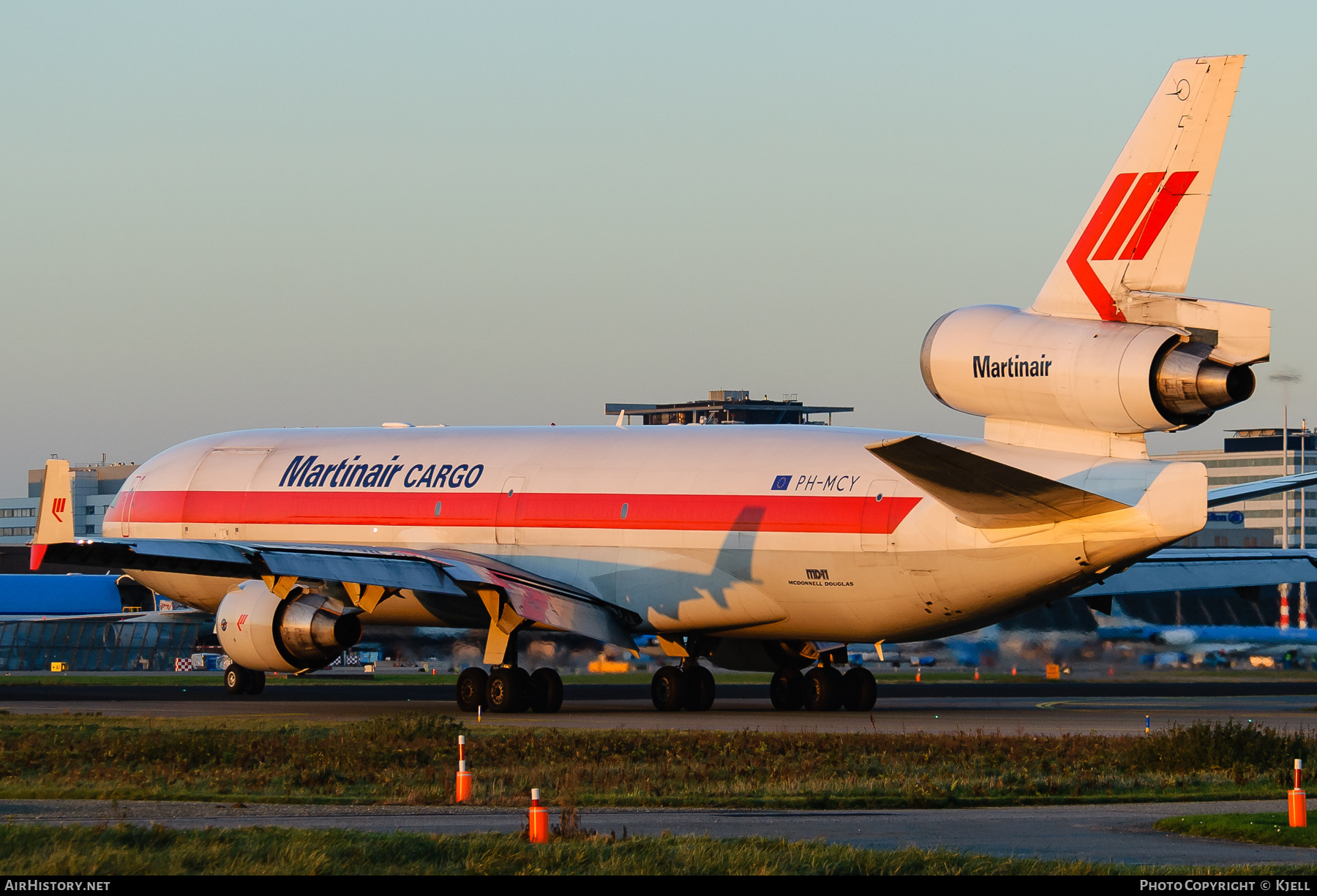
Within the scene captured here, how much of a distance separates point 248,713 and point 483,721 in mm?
6196

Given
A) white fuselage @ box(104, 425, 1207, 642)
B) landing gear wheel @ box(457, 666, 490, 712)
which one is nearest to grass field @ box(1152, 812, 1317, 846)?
white fuselage @ box(104, 425, 1207, 642)

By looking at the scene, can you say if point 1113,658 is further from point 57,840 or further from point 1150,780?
point 57,840

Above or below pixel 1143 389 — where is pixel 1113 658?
below

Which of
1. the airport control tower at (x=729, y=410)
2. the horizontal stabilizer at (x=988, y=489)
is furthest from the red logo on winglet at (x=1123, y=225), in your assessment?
the airport control tower at (x=729, y=410)

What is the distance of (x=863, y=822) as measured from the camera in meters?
18.2

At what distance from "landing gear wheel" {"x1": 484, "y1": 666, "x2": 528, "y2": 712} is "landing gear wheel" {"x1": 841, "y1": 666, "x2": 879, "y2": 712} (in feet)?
22.7

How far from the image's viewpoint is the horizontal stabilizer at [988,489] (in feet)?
88.7

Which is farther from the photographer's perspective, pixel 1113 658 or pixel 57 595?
pixel 57 595

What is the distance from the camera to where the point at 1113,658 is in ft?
161

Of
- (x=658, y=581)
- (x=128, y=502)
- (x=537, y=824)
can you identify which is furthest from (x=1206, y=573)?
(x=537, y=824)

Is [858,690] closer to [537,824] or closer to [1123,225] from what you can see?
[1123,225]
